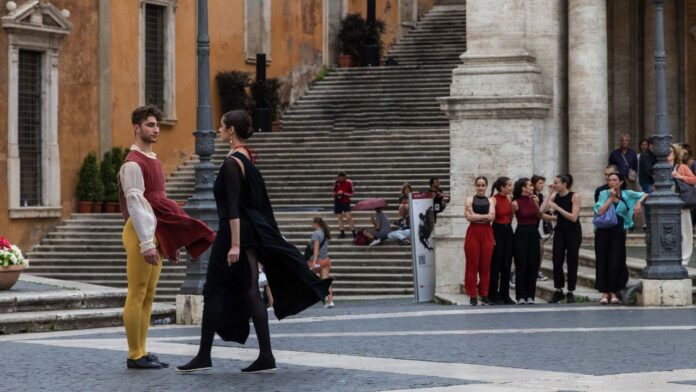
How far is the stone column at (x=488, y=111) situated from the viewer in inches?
915

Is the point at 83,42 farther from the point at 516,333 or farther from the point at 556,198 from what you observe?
the point at 516,333

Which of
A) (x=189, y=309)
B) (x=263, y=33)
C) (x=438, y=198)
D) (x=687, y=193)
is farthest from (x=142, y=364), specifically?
(x=263, y=33)

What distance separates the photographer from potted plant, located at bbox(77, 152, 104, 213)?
1363 inches

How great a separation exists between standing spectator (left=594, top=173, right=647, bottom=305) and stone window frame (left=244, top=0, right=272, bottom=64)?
2268 centimetres

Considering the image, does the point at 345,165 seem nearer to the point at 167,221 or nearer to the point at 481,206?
the point at 481,206

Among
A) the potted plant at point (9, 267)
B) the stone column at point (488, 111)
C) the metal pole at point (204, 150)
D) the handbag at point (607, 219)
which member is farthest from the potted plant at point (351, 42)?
the metal pole at point (204, 150)

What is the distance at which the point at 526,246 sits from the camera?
67.7 ft

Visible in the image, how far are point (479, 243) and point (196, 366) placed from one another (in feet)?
31.9

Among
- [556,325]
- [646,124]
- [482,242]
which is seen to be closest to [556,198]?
[482,242]

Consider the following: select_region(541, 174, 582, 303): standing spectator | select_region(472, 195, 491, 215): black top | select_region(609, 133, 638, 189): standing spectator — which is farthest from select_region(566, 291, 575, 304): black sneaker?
select_region(609, 133, 638, 189): standing spectator

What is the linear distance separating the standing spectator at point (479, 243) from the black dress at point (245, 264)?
9150 mm

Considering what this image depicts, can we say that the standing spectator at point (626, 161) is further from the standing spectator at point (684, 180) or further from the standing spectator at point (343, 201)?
the standing spectator at point (343, 201)

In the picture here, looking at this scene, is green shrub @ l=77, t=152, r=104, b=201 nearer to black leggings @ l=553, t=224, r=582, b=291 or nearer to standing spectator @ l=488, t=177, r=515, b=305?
standing spectator @ l=488, t=177, r=515, b=305

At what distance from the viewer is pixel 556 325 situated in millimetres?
15984
